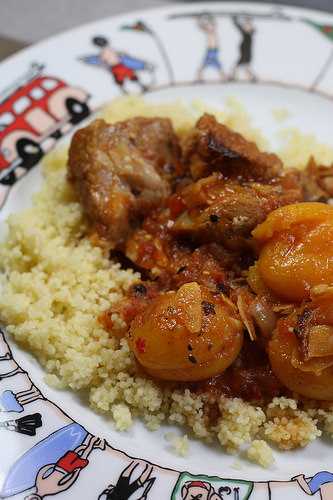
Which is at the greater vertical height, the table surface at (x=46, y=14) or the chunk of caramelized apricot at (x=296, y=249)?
the table surface at (x=46, y=14)

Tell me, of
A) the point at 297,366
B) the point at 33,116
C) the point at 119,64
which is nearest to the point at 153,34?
the point at 119,64

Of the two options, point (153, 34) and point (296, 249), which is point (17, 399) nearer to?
point (296, 249)

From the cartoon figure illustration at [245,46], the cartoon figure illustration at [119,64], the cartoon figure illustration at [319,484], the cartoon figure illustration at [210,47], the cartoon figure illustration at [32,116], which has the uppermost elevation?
the cartoon figure illustration at [32,116]

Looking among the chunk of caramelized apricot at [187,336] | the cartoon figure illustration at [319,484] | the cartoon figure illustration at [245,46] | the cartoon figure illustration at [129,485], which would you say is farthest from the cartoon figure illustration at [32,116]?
the cartoon figure illustration at [319,484]

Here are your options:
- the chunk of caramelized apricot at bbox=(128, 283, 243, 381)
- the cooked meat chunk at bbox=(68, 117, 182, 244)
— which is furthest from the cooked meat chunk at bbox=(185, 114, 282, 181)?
the chunk of caramelized apricot at bbox=(128, 283, 243, 381)

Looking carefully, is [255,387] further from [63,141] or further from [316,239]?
[63,141]

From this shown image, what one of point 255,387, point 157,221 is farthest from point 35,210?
point 255,387

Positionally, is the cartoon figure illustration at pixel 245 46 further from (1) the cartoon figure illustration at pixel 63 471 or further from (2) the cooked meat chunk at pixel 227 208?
(1) the cartoon figure illustration at pixel 63 471
